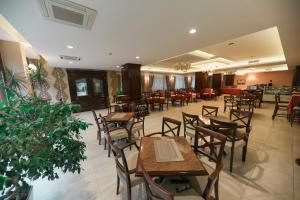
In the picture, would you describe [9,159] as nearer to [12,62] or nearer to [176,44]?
[176,44]

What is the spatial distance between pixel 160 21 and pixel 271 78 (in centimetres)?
1452

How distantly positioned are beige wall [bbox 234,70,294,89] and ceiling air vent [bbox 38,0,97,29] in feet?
49.8

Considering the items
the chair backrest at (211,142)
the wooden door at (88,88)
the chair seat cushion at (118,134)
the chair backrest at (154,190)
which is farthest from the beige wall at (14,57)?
the chair backrest at (211,142)

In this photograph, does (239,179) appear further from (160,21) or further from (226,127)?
(160,21)

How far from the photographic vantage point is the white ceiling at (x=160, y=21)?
1.49 m

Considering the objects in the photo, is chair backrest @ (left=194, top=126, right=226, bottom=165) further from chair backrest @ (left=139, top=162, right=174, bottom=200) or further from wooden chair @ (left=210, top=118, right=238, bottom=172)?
chair backrest @ (left=139, top=162, right=174, bottom=200)

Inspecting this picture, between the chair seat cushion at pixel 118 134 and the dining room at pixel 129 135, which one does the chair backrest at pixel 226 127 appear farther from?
the chair seat cushion at pixel 118 134

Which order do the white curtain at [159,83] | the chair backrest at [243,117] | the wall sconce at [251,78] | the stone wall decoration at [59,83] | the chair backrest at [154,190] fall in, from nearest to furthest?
the chair backrest at [154,190] < the chair backrest at [243,117] < the stone wall decoration at [59,83] < the white curtain at [159,83] < the wall sconce at [251,78]

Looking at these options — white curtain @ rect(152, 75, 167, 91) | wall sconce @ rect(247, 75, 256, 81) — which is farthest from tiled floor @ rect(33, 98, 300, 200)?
wall sconce @ rect(247, 75, 256, 81)

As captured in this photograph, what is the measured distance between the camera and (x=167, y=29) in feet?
7.04

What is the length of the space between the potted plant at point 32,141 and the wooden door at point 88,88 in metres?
6.40

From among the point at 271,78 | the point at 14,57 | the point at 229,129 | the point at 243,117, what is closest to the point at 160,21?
the point at 229,129

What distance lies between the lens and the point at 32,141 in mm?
1020

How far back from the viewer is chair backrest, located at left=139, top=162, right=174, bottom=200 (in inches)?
29.7
